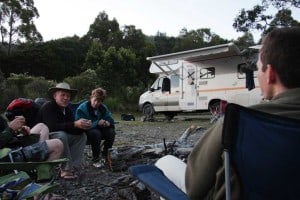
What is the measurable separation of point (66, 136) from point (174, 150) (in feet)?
4.37

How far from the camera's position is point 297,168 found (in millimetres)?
1728

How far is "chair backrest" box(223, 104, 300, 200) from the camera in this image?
1.69m

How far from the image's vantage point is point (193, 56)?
16.1m

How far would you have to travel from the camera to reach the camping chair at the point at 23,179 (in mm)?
2955

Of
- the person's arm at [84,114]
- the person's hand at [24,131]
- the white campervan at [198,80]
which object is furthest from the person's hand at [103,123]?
the white campervan at [198,80]

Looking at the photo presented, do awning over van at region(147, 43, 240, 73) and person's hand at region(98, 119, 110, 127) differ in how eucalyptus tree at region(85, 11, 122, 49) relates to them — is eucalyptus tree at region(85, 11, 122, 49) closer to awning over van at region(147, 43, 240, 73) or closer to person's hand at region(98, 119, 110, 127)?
awning over van at region(147, 43, 240, 73)

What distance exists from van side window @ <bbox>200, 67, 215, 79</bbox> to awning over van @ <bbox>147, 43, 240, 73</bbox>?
400mm

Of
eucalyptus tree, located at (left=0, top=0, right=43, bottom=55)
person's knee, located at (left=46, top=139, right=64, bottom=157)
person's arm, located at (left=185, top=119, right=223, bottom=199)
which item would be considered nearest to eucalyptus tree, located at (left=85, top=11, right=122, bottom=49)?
eucalyptus tree, located at (left=0, top=0, right=43, bottom=55)

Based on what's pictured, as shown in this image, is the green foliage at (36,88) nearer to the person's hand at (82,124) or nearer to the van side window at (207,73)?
the van side window at (207,73)

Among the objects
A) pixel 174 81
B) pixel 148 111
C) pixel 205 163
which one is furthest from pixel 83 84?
pixel 205 163

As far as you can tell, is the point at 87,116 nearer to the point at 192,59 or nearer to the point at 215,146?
the point at 215,146

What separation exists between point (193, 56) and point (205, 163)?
14.4 metres

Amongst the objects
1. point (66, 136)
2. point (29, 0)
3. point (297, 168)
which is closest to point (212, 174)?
point (297, 168)

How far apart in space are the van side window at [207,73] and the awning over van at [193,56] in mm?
400
